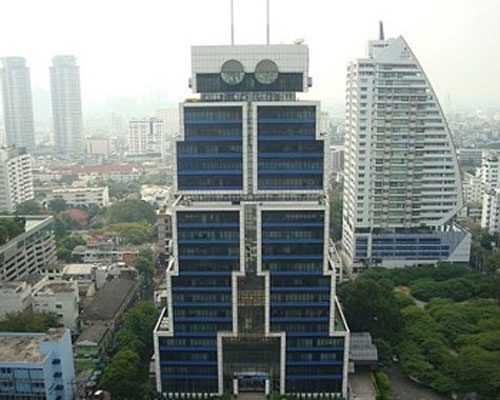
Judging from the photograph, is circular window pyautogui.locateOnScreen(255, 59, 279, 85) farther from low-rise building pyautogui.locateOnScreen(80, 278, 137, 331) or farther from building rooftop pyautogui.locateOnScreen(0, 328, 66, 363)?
low-rise building pyautogui.locateOnScreen(80, 278, 137, 331)

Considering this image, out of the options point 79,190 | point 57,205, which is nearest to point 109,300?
point 57,205

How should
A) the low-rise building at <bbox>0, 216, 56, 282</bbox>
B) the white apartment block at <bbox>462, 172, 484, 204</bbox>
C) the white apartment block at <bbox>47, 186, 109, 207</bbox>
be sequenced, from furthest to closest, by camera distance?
1. the white apartment block at <bbox>47, 186, 109, 207</bbox>
2. the white apartment block at <bbox>462, 172, 484, 204</bbox>
3. the low-rise building at <bbox>0, 216, 56, 282</bbox>

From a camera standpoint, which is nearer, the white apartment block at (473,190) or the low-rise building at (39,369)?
the low-rise building at (39,369)

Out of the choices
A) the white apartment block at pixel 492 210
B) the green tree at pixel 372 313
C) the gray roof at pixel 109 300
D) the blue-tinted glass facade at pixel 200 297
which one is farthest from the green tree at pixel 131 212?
the blue-tinted glass facade at pixel 200 297

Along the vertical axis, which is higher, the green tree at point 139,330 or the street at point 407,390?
the green tree at point 139,330

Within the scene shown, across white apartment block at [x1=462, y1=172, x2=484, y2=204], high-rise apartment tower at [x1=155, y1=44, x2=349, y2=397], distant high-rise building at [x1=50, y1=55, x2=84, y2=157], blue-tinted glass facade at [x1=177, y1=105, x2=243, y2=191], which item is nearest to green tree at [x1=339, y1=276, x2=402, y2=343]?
high-rise apartment tower at [x1=155, y1=44, x2=349, y2=397]

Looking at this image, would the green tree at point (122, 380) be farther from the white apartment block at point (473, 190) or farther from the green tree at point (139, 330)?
the white apartment block at point (473, 190)
